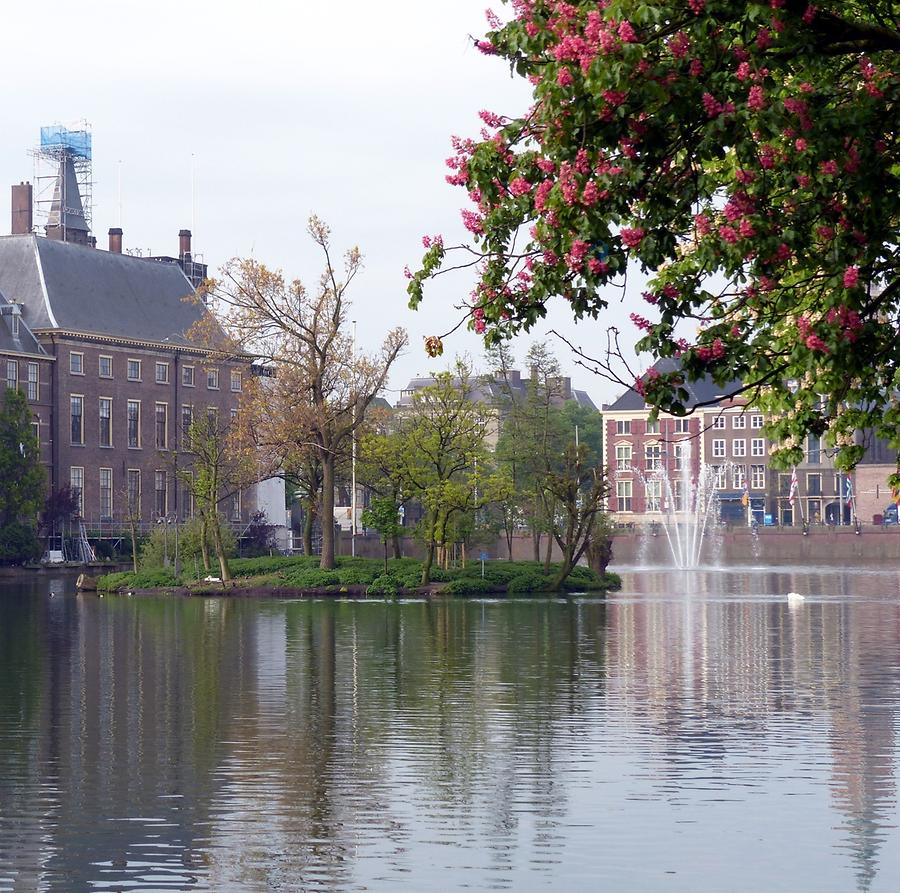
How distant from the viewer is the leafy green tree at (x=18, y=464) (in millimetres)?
102188

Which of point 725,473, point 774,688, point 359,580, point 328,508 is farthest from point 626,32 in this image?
point 725,473

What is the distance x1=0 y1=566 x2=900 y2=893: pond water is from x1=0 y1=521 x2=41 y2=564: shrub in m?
62.5

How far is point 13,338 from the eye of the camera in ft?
367

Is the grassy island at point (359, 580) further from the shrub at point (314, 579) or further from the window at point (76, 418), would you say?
the window at point (76, 418)

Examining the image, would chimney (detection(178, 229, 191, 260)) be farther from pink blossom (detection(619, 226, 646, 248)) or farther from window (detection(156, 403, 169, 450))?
pink blossom (detection(619, 226, 646, 248))

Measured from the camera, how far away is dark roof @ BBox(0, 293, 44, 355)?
111 metres

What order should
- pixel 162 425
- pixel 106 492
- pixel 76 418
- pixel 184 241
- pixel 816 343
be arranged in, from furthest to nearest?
pixel 184 241 < pixel 162 425 < pixel 106 492 < pixel 76 418 < pixel 816 343

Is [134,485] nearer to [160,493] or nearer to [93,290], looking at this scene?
[160,493]

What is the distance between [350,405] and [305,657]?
33514mm

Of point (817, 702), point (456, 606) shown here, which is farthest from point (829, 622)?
point (817, 702)

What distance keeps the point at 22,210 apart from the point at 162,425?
59.6 ft

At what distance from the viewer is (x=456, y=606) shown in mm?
56500

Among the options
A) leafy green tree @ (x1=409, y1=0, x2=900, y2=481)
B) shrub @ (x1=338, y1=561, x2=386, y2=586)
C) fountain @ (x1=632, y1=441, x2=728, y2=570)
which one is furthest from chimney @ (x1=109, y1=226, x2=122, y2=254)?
leafy green tree @ (x1=409, y1=0, x2=900, y2=481)

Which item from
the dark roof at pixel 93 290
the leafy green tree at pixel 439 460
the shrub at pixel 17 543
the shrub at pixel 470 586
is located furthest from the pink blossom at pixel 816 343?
the dark roof at pixel 93 290
